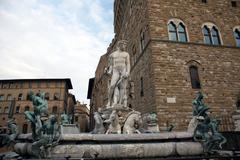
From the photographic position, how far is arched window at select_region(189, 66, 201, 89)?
11.9 m

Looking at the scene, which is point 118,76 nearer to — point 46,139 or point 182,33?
point 46,139

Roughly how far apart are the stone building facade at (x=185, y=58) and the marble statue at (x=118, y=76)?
15.8ft

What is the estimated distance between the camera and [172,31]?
1280cm

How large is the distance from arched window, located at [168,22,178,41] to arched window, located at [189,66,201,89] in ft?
7.21

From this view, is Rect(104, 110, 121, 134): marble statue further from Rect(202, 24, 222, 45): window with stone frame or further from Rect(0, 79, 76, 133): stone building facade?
Rect(0, 79, 76, 133): stone building facade

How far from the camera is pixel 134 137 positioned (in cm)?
407

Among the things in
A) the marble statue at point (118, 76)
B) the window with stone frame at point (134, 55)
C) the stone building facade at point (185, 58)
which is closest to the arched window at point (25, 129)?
the window with stone frame at point (134, 55)

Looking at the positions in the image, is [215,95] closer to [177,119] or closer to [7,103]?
[177,119]

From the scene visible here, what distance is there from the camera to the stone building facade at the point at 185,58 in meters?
11.2

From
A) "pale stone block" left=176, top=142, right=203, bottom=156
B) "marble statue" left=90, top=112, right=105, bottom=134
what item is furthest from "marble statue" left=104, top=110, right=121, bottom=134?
"pale stone block" left=176, top=142, right=203, bottom=156

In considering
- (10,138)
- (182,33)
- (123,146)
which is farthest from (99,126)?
(182,33)

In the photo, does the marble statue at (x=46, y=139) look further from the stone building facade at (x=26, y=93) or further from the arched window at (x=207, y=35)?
the stone building facade at (x=26, y=93)

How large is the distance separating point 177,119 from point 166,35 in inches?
209

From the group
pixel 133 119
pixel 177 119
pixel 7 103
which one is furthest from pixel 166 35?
pixel 7 103
